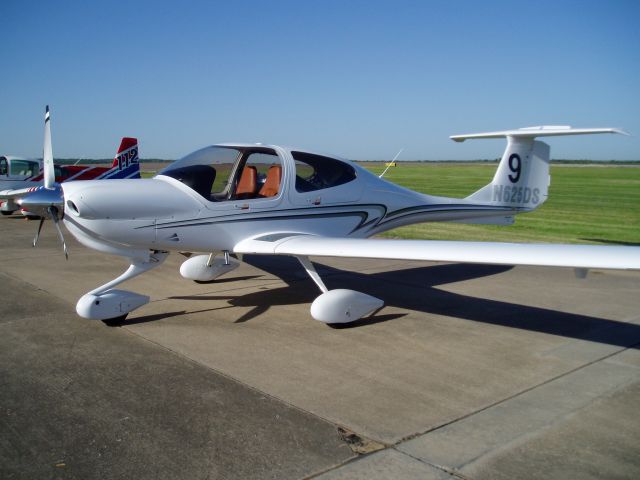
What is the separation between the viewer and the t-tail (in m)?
19.1

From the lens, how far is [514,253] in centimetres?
506

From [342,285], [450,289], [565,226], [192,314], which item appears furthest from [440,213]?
[565,226]

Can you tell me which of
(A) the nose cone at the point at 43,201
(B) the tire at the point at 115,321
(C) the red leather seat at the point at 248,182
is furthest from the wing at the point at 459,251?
(A) the nose cone at the point at 43,201

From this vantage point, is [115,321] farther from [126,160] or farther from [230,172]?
[126,160]

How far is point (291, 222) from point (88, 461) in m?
4.12

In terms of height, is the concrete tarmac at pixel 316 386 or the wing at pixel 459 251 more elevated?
the wing at pixel 459 251

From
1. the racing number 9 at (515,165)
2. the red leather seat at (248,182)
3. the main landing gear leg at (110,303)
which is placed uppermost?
the racing number 9 at (515,165)

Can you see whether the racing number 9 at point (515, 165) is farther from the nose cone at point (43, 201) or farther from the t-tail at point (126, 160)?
the t-tail at point (126, 160)

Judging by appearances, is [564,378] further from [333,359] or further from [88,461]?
[88,461]

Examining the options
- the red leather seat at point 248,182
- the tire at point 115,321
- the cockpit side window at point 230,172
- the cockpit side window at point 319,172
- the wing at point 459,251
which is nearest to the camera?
the wing at point 459,251

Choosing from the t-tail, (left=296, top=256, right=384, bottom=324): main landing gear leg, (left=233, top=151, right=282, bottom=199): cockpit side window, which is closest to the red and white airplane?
the t-tail

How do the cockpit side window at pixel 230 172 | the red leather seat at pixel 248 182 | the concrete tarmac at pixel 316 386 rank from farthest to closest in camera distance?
1. the red leather seat at pixel 248 182
2. the cockpit side window at pixel 230 172
3. the concrete tarmac at pixel 316 386

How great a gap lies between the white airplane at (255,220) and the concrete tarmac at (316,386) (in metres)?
0.50

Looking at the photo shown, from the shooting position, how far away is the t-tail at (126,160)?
19094 mm
